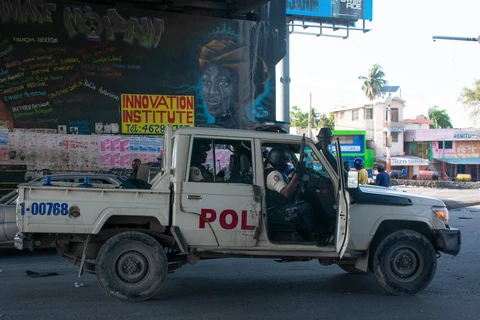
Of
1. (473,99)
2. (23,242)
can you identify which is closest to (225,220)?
(23,242)

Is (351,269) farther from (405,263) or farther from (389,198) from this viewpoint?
(389,198)

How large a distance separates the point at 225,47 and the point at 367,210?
35.2 ft

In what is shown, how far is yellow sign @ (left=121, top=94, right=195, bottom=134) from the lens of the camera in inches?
592

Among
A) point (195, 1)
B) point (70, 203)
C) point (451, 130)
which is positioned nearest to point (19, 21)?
point (195, 1)

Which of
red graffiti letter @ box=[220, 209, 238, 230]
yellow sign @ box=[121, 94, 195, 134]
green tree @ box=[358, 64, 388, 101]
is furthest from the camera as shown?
green tree @ box=[358, 64, 388, 101]

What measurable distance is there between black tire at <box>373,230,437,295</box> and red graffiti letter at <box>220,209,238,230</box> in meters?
1.83

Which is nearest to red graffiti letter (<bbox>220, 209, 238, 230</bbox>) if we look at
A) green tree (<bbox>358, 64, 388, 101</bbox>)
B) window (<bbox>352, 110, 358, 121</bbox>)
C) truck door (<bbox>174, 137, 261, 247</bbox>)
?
truck door (<bbox>174, 137, 261, 247</bbox>)

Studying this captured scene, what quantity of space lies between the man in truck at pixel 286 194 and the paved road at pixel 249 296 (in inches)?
34.0

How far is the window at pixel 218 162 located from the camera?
582 centimetres

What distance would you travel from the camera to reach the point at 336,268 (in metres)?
7.96

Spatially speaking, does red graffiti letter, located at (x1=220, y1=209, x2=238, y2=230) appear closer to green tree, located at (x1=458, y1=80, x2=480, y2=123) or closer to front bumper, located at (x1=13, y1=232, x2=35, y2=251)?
front bumper, located at (x1=13, y1=232, x2=35, y2=251)

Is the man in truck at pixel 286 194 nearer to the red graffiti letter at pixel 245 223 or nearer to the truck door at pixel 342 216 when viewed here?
the truck door at pixel 342 216

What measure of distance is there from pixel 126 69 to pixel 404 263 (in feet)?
36.3

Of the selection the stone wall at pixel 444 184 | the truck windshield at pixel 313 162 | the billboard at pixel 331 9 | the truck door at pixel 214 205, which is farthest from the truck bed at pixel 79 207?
the stone wall at pixel 444 184
